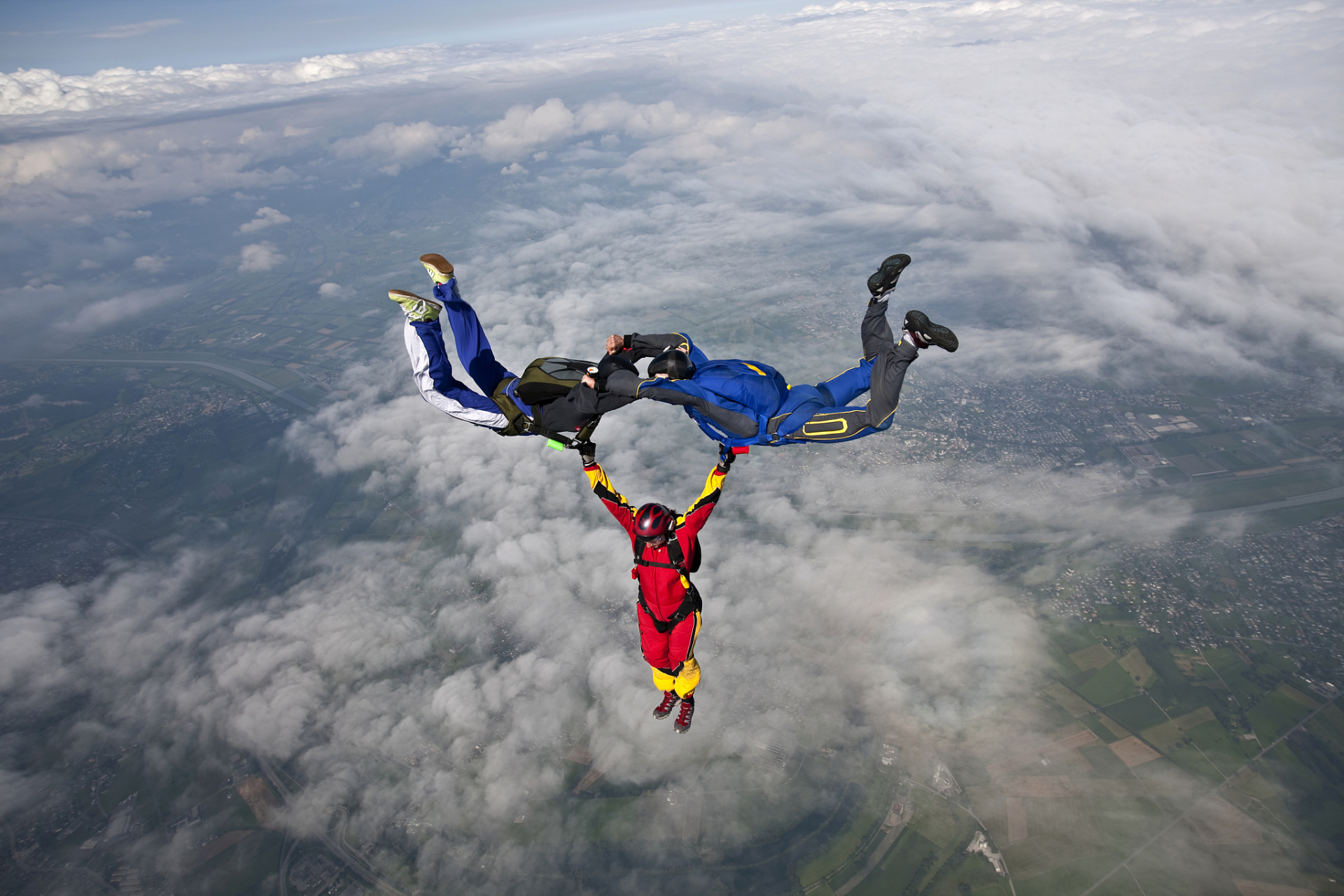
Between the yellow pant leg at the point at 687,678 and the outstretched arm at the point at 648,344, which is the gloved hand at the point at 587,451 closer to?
the outstretched arm at the point at 648,344

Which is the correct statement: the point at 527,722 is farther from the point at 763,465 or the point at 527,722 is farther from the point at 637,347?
the point at 637,347

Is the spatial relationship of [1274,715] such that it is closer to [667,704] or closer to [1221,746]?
[1221,746]

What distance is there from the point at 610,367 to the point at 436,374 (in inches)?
74.1

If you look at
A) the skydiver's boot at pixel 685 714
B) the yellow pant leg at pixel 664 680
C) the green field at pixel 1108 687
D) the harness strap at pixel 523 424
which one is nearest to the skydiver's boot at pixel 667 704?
the skydiver's boot at pixel 685 714

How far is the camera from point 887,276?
445cm

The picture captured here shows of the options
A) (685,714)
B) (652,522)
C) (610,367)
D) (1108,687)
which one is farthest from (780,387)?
(1108,687)

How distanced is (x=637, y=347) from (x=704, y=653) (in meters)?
37.8

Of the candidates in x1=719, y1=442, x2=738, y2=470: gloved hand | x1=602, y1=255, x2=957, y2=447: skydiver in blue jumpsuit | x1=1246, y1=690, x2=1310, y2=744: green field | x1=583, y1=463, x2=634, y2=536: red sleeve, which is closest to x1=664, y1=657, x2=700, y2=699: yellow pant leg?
x1=583, y1=463, x2=634, y2=536: red sleeve

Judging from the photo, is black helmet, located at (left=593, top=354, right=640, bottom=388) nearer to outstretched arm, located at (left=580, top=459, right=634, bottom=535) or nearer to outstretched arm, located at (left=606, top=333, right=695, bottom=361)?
outstretched arm, located at (left=606, top=333, right=695, bottom=361)

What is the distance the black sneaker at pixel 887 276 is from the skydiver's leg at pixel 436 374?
379cm

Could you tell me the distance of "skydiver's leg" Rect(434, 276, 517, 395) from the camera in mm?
4883

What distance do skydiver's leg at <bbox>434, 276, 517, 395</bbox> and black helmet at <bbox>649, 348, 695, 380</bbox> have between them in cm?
162

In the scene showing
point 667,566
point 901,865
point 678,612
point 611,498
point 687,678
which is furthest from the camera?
point 901,865

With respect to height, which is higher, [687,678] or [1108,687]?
[687,678]
